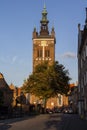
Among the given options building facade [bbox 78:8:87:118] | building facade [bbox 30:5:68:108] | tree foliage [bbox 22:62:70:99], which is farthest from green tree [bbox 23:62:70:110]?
building facade [bbox 30:5:68:108]

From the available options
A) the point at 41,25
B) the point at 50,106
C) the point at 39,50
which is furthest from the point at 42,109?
the point at 41,25

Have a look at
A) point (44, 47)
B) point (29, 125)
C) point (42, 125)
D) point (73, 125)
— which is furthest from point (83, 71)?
point (44, 47)

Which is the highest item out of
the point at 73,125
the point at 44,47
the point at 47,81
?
the point at 44,47

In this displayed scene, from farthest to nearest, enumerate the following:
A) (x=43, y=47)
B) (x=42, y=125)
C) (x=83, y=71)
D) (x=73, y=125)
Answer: (x=43, y=47) → (x=83, y=71) → (x=73, y=125) → (x=42, y=125)

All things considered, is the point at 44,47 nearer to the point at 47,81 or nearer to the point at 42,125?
the point at 47,81

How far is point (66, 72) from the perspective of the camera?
92.5 m

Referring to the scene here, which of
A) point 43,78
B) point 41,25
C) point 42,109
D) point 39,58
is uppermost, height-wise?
point 41,25

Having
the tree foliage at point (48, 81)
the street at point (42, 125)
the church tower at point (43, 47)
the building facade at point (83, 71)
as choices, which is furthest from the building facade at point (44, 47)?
the street at point (42, 125)

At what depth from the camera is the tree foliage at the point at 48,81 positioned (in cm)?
8931

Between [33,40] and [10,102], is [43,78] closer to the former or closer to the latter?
[10,102]

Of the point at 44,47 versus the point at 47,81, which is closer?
the point at 47,81

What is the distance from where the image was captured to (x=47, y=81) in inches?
3524

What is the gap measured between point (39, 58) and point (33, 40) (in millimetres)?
8240

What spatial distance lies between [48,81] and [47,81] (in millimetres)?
243
